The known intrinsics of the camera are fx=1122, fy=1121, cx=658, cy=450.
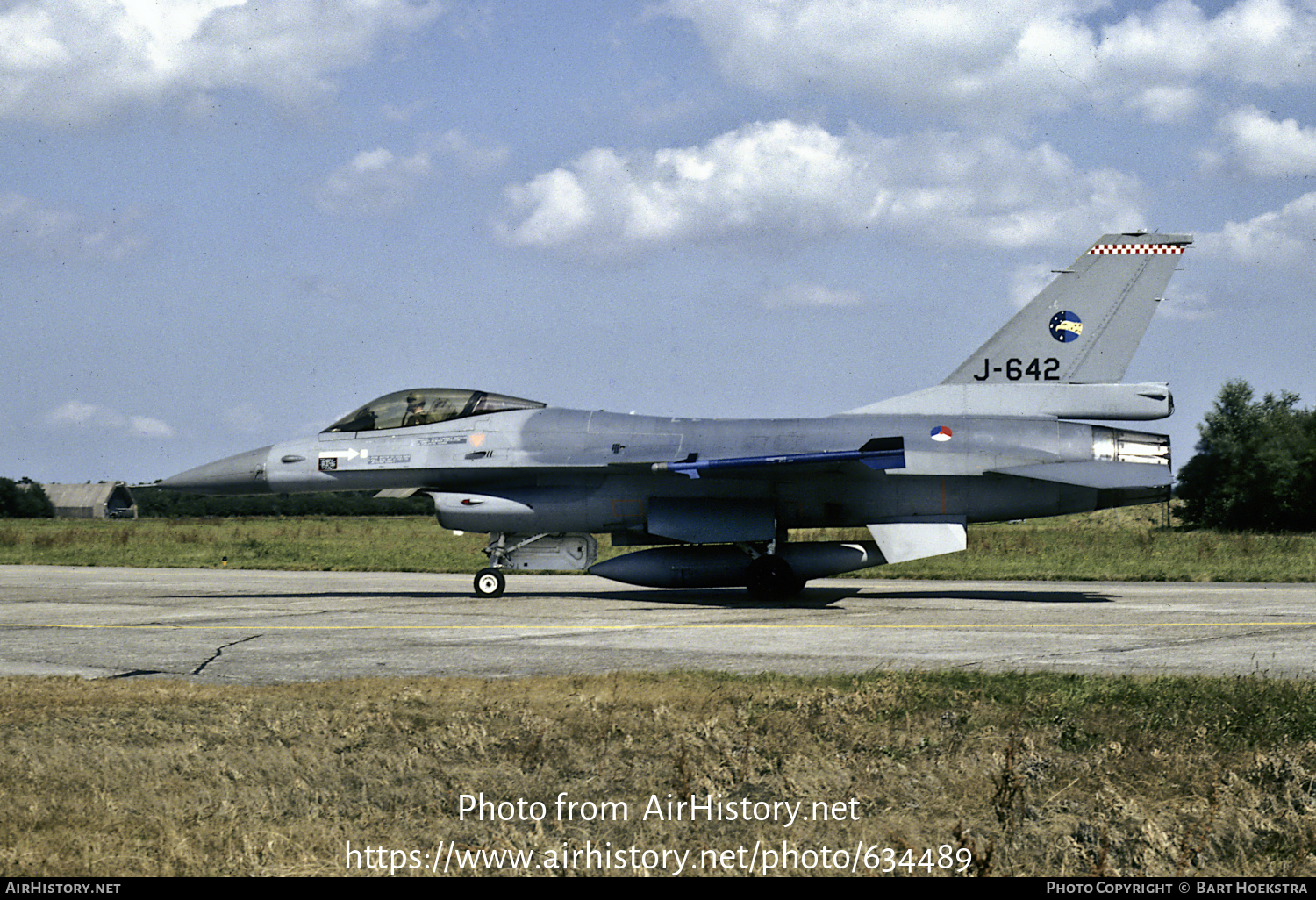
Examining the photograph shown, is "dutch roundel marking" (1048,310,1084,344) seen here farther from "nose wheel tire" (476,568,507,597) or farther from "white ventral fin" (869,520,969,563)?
"nose wheel tire" (476,568,507,597)

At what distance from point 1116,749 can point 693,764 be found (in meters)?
2.35

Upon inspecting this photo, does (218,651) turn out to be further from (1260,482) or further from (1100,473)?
(1260,482)

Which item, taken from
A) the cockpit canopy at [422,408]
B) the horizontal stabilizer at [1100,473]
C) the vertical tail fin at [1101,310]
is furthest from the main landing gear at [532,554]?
the vertical tail fin at [1101,310]

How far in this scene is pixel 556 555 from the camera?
17.8m

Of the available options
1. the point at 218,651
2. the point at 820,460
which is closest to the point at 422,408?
the point at 820,460

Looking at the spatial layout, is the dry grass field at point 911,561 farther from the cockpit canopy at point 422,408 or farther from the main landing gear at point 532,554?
the cockpit canopy at point 422,408

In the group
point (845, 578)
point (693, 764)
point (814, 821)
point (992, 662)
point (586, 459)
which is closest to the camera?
point (814, 821)

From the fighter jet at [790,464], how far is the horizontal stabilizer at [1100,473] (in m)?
0.03

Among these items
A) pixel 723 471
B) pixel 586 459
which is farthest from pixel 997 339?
pixel 586 459

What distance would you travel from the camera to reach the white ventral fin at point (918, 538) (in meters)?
16.8

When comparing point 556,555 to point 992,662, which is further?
point 556,555

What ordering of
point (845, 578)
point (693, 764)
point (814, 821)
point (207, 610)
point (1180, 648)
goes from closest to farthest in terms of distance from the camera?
point (814, 821), point (693, 764), point (1180, 648), point (207, 610), point (845, 578)

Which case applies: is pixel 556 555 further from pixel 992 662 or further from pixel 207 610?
pixel 992 662

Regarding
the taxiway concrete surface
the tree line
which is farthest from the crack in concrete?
the tree line
